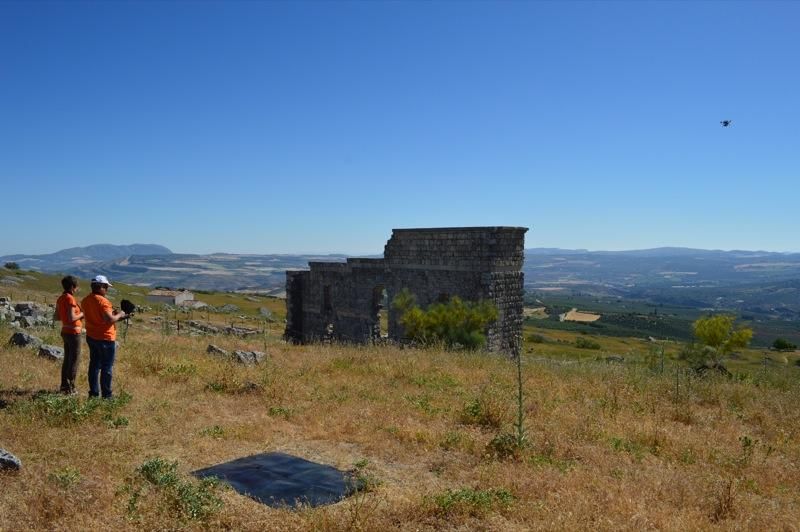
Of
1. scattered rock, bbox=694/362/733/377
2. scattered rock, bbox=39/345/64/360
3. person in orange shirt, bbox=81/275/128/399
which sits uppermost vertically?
person in orange shirt, bbox=81/275/128/399

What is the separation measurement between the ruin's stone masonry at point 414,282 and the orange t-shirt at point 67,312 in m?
12.0

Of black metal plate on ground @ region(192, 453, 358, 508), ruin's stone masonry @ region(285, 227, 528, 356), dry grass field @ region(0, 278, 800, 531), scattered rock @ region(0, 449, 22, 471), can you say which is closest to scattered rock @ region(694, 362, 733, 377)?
dry grass field @ region(0, 278, 800, 531)

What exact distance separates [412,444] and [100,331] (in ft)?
16.0

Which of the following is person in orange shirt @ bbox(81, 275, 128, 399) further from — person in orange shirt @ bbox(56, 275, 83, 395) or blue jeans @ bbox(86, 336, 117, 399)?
person in orange shirt @ bbox(56, 275, 83, 395)

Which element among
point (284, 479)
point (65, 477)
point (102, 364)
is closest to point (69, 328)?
point (102, 364)

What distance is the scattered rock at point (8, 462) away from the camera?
5.80 meters

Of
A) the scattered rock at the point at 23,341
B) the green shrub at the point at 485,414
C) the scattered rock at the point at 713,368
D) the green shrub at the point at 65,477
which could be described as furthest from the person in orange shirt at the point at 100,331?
the scattered rock at the point at 713,368

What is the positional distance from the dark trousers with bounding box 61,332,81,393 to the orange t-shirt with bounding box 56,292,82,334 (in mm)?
104

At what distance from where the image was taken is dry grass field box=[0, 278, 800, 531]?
5.16 meters

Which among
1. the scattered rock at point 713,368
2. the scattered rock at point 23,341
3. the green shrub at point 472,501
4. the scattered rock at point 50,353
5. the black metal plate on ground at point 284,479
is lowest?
the scattered rock at point 713,368

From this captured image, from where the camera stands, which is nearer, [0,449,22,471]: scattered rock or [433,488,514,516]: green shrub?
[433,488,514,516]: green shrub

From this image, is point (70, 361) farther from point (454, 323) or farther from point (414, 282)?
point (414, 282)

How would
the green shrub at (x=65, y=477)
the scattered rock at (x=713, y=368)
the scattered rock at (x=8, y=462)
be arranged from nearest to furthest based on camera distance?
the green shrub at (x=65, y=477) → the scattered rock at (x=8, y=462) → the scattered rock at (x=713, y=368)

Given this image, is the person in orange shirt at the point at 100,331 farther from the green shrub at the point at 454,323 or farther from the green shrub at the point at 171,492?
the green shrub at the point at 454,323
